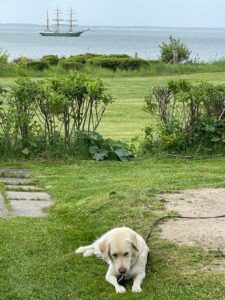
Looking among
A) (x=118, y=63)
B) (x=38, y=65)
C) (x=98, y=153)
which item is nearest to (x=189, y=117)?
(x=98, y=153)

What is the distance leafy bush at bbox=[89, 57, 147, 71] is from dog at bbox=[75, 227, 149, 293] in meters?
26.9

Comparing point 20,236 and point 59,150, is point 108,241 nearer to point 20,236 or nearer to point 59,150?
point 20,236

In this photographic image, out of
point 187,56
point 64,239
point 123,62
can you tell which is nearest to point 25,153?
point 64,239

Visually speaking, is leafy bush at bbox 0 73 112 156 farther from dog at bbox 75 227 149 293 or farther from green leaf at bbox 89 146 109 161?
dog at bbox 75 227 149 293

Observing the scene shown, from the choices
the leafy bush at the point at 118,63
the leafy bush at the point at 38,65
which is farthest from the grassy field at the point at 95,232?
the leafy bush at the point at 118,63

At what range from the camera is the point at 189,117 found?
11375 millimetres

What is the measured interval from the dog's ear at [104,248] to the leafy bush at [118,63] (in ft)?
88.2

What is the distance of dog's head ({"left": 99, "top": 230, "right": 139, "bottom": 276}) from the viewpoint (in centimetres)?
548

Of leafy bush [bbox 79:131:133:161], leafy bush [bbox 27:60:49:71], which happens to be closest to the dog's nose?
leafy bush [bbox 79:131:133:161]

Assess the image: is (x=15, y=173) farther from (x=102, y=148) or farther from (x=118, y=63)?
(x=118, y=63)

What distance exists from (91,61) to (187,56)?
309 inches

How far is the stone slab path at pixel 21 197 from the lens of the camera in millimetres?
7812

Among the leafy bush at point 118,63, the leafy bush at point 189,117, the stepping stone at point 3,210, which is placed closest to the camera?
the stepping stone at point 3,210

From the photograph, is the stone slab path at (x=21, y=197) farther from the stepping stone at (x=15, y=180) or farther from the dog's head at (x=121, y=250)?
the dog's head at (x=121, y=250)
